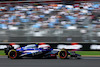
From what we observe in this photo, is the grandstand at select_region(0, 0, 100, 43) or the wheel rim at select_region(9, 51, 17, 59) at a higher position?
the grandstand at select_region(0, 0, 100, 43)

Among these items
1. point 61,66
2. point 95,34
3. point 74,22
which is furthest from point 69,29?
point 61,66

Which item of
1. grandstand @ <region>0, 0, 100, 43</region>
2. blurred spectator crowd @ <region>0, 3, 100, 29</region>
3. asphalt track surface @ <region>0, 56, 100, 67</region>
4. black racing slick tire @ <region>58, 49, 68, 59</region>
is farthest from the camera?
blurred spectator crowd @ <region>0, 3, 100, 29</region>

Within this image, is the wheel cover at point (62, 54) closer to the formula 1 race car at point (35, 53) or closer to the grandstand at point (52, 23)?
the formula 1 race car at point (35, 53)

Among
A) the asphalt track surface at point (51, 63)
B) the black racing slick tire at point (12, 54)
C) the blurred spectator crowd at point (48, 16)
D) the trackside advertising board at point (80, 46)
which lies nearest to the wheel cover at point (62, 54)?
the asphalt track surface at point (51, 63)

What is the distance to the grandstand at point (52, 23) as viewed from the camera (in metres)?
10.7

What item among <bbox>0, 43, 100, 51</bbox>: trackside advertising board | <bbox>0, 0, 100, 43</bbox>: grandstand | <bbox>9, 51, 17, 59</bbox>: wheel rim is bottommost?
<bbox>0, 43, 100, 51</bbox>: trackside advertising board

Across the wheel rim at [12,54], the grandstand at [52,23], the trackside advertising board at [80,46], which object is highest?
the grandstand at [52,23]

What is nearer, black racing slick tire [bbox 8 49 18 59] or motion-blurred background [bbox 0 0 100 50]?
black racing slick tire [bbox 8 49 18 59]

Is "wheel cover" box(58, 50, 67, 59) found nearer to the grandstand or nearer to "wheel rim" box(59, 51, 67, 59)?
"wheel rim" box(59, 51, 67, 59)

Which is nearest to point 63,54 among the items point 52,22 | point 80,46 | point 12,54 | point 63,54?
point 63,54

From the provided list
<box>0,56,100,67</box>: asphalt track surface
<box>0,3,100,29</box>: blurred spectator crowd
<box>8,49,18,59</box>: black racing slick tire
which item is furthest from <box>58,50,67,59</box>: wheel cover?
<box>0,3,100,29</box>: blurred spectator crowd

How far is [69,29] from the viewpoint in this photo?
10578mm

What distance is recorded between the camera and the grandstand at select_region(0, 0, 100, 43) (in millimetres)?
10703

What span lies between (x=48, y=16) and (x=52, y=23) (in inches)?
27.2
